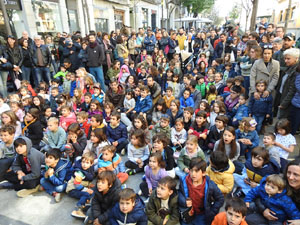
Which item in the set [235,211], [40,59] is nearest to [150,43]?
[40,59]

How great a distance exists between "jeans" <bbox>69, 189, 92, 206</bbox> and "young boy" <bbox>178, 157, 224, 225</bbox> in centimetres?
121

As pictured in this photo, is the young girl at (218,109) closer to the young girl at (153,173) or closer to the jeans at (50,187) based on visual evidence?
the young girl at (153,173)

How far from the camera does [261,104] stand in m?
4.08

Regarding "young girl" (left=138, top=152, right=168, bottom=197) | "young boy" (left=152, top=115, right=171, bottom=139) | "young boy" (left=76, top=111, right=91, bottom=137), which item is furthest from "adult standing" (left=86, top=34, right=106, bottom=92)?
"young girl" (left=138, top=152, right=168, bottom=197)

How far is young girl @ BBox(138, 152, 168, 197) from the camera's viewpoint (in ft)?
9.12

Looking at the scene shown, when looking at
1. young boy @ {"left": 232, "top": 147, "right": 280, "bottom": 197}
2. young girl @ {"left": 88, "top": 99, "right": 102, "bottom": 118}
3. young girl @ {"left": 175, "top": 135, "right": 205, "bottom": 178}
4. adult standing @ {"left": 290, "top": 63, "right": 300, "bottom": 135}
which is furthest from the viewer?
young girl @ {"left": 88, "top": 99, "right": 102, "bottom": 118}

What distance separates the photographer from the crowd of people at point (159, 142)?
7.72ft

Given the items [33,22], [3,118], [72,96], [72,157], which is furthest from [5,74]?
[72,157]

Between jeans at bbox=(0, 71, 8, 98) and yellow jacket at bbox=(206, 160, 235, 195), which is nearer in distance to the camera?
yellow jacket at bbox=(206, 160, 235, 195)

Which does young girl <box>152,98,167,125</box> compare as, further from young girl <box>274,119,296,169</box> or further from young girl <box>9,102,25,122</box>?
young girl <box>9,102,25,122</box>

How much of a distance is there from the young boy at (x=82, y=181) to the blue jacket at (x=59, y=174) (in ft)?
0.42

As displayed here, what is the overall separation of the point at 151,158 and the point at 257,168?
1.28 metres

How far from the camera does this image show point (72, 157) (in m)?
3.69

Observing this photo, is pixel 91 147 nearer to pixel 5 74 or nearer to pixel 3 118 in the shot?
pixel 3 118
